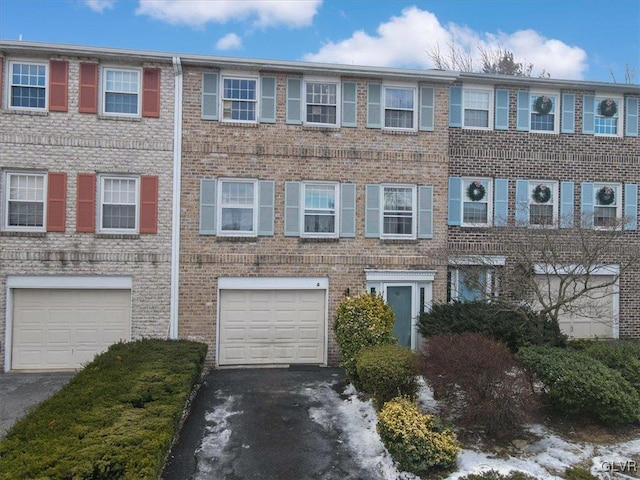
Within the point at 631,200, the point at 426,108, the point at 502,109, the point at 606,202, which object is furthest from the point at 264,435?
the point at 631,200

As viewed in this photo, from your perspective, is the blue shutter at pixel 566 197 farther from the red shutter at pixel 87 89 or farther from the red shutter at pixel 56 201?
the red shutter at pixel 56 201

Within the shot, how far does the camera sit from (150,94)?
1083 cm

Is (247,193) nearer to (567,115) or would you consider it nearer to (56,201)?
(56,201)

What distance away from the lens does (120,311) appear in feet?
35.7

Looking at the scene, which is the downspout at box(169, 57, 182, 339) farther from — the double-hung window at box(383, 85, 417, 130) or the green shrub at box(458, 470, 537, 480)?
the green shrub at box(458, 470, 537, 480)

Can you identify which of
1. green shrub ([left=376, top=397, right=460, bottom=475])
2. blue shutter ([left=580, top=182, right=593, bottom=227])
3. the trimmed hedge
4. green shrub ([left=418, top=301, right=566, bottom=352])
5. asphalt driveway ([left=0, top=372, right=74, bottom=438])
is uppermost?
blue shutter ([left=580, top=182, right=593, bottom=227])

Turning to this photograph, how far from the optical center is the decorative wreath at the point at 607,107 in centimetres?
1261

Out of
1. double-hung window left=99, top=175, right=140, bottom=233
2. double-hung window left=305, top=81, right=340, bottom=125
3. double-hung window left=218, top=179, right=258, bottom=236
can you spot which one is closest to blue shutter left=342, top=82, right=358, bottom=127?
double-hung window left=305, top=81, right=340, bottom=125

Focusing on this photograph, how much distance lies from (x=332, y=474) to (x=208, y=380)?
4.83 m

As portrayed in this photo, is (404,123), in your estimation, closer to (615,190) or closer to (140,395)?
(615,190)

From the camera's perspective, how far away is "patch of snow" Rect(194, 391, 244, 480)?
236 inches

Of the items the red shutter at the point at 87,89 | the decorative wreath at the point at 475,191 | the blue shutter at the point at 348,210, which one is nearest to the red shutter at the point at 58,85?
the red shutter at the point at 87,89

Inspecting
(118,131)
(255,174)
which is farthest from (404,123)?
(118,131)

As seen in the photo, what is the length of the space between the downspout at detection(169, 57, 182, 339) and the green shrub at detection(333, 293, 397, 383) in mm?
4086
